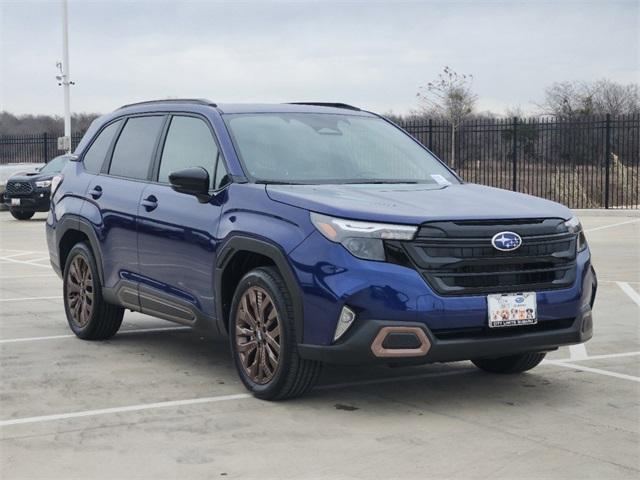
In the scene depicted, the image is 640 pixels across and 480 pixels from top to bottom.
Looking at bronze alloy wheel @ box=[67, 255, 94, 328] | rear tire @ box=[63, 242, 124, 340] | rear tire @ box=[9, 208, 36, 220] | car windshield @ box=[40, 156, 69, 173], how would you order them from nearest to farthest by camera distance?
1. rear tire @ box=[63, 242, 124, 340]
2. bronze alloy wheel @ box=[67, 255, 94, 328]
3. rear tire @ box=[9, 208, 36, 220]
4. car windshield @ box=[40, 156, 69, 173]

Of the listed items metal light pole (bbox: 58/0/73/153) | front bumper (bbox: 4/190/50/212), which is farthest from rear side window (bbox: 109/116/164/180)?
metal light pole (bbox: 58/0/73/153)

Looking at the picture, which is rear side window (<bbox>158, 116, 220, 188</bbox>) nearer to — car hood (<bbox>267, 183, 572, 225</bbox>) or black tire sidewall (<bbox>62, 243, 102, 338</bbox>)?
car hood (<bbox>267, 183, 572, 225</bbox>)

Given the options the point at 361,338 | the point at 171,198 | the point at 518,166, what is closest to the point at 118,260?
the point at 171,198

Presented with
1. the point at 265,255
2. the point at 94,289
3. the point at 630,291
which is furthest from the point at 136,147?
the point at 630,291

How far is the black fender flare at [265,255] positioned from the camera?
579cm

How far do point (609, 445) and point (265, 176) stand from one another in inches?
104

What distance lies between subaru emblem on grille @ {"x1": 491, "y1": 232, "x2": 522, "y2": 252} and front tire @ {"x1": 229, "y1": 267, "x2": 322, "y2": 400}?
120cm

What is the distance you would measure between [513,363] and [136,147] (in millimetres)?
3258

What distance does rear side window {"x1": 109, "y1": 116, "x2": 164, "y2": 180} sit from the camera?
7711 millimetres

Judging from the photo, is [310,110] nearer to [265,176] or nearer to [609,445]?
[265,176]

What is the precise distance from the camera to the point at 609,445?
523 cm

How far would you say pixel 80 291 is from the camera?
8438mm

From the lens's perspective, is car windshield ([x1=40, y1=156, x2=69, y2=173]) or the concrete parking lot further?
car windshield ([x1=40, y1=156, x2=69, y2=173])

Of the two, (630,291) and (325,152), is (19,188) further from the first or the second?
(325,152)
